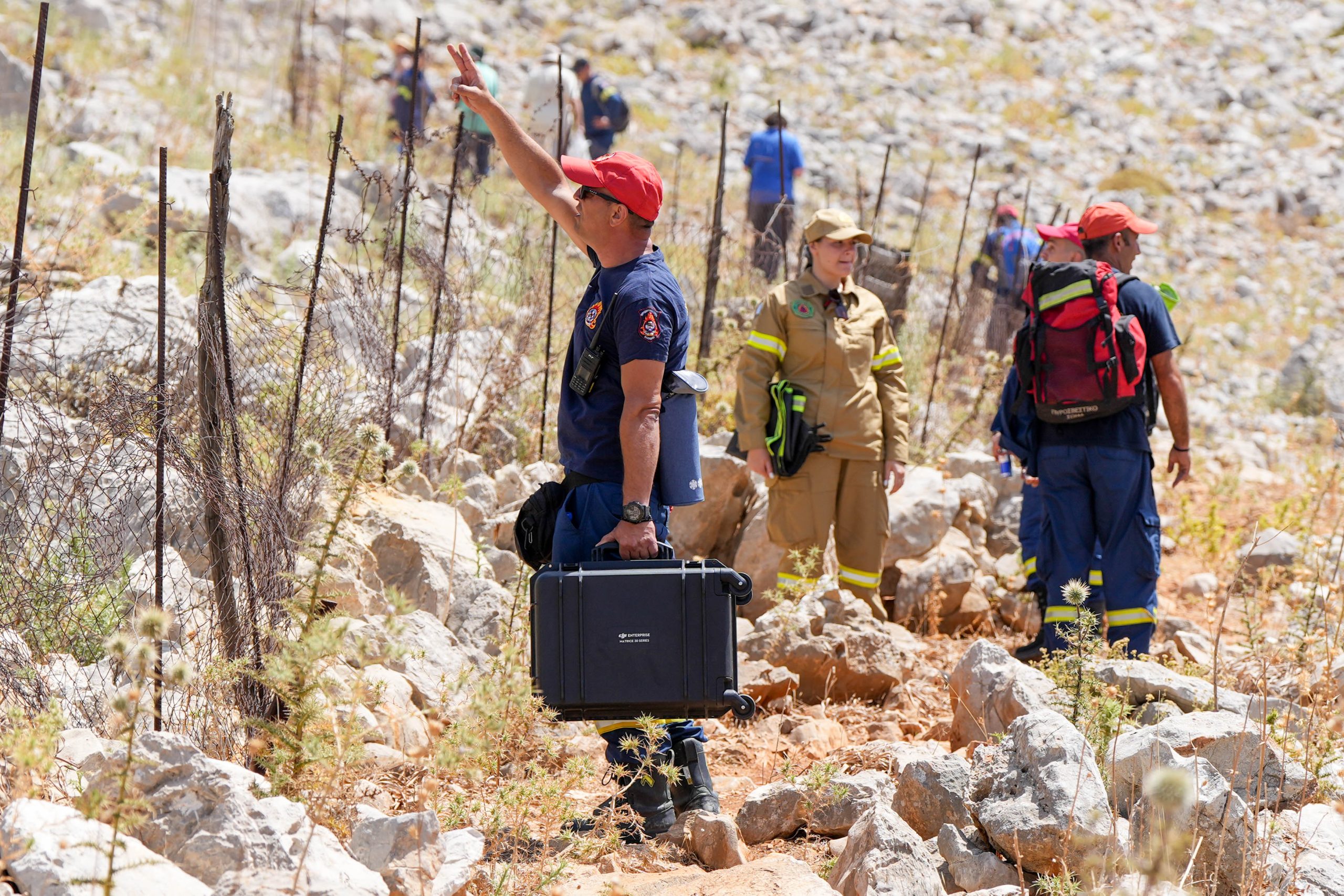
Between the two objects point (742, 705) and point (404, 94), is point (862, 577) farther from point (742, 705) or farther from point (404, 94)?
point (404, 94)

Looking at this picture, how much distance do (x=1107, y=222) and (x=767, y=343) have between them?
1.46 metres

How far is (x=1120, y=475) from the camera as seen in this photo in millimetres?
5090

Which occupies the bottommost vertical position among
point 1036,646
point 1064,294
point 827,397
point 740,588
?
point 1036,646

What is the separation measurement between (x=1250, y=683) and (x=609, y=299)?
291cm

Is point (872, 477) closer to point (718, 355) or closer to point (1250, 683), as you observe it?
point (1250, 683)

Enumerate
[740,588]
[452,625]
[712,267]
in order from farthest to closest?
1. [712,267]
2. [452,625]
3. [740,588]

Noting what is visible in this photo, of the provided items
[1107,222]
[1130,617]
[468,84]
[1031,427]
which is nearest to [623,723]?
[468,84]

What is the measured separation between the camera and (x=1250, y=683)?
183 inches

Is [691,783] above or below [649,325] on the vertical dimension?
below

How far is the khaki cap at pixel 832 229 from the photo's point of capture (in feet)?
16.7

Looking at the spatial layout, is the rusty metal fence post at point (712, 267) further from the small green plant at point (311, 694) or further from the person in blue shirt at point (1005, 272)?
the small green plant at point (311, 694)

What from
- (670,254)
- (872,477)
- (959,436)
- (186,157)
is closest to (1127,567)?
(872,477)

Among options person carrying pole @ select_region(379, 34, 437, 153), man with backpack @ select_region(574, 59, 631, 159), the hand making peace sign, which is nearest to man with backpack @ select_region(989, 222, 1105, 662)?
the hand making peace sign

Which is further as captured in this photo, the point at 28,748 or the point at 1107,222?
the point at 1107,222
